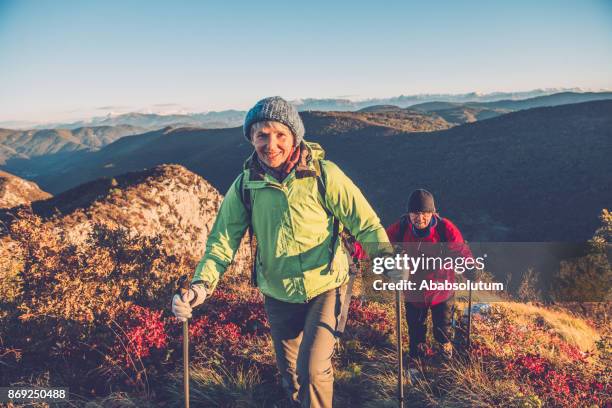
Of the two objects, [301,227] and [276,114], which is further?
[276,114]

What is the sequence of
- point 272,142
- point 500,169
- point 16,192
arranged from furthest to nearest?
1. point 500,169
2. point 16,192
3. point 272,142

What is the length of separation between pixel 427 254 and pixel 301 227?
1.93m

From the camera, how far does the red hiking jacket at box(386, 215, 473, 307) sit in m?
3.91

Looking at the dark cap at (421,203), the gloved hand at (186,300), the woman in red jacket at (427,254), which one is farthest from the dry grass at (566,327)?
the gloved hand at (186,300)

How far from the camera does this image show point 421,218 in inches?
158

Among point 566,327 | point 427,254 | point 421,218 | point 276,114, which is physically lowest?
point 566,327

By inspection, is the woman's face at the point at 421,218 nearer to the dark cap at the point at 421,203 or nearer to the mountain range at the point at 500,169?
the dark cap at the point at 421,203

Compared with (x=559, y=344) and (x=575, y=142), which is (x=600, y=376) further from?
(x=575, y=142)

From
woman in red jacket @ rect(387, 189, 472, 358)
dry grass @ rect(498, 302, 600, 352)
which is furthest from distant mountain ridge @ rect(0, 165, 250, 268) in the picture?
dry grass @ rect(498, 302, 600, 352)

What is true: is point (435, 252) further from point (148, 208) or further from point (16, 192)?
point (16, 192)

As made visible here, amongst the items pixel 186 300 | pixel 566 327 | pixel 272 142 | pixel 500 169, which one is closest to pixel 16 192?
pixel 186 300

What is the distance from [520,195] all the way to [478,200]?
3727 mm

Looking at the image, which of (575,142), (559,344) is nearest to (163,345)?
(559,344)

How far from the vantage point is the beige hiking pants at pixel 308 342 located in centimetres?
255
